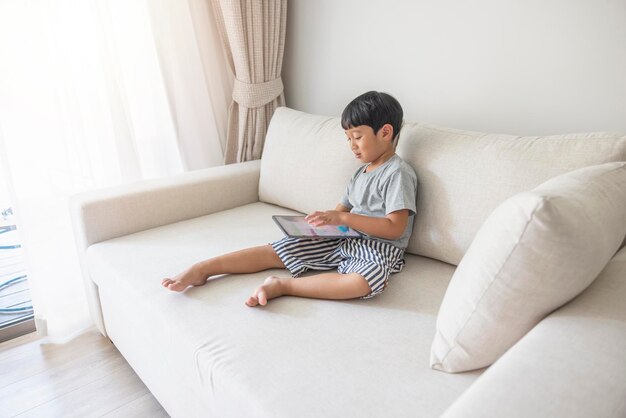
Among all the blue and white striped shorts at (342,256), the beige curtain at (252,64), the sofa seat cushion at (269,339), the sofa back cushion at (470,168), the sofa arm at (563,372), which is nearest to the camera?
the sofa arm at (563,372)

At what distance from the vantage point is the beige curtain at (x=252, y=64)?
87.8 inches

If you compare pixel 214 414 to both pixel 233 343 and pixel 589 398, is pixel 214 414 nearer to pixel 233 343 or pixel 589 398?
pixel 233 343

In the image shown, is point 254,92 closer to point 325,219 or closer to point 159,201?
point 159,201

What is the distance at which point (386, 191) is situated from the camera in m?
1.44

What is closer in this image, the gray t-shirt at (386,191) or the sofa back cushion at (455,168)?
the sofa back cushion at (455,168)

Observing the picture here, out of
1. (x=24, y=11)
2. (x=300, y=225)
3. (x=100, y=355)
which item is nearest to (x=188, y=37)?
(x=24, y=11)

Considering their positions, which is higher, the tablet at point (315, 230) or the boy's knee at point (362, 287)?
the tablet at point (315, 230)

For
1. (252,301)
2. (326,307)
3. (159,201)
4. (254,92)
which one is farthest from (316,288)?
(254,92)

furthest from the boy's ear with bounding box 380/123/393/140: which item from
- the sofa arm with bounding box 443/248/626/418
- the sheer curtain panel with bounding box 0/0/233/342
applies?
the sheer curtain panel with bounding box 0/0/233/342

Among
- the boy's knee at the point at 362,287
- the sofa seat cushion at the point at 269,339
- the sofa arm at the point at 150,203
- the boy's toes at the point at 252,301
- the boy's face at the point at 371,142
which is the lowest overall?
the sofa seat cushion at the point at 269,339

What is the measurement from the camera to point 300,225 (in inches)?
56.8

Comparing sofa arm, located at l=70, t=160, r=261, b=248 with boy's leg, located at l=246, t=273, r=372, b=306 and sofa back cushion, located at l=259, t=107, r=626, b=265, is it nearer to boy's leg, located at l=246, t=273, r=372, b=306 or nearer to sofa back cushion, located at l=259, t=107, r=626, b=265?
sofa back cushion, located at l=259, t=107, r=626, b=265

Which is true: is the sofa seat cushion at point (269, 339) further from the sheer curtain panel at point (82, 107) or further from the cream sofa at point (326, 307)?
the sheer curtain panel at point (82, 107)

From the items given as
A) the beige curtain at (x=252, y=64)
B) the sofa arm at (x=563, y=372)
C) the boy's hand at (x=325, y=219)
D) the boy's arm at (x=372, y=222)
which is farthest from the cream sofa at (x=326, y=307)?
the beige curtain at (x=252, y=64)
